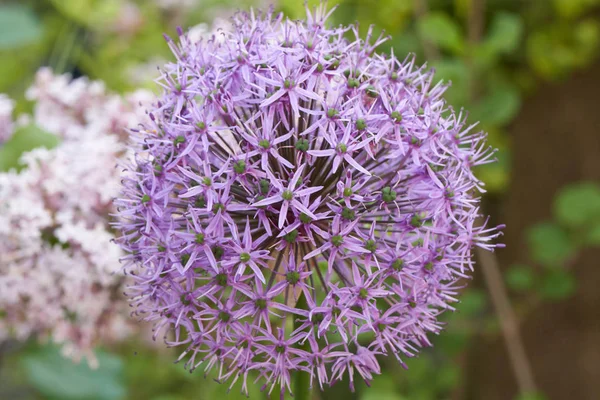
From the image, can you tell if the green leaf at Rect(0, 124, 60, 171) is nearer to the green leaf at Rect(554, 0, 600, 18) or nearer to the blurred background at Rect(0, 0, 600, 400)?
the blurred background at Rect(0, 0, 600, 400)

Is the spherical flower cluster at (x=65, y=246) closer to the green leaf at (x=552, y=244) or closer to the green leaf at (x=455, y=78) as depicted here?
the green leaf at (x=455, y=78)

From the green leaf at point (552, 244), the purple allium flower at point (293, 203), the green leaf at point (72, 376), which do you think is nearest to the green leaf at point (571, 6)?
the green leaf at point (552, 244)

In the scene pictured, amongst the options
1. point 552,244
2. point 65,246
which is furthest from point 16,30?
point 552,244

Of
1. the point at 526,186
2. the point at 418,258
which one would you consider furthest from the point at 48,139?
the point at 526,186

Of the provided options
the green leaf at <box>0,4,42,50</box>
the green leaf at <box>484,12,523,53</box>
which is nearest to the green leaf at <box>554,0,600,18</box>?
the green leaf at <box>484,12,523,53</box>

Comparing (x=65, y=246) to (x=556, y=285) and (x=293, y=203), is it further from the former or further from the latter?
(x=556, y=285)

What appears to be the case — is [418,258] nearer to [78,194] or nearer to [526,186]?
[78,194]
